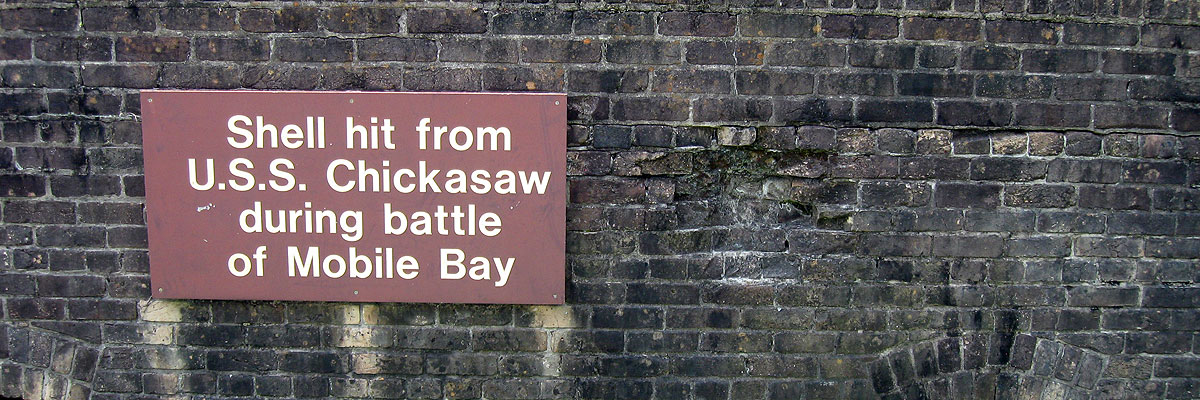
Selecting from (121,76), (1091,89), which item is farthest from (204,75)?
(1091,89)

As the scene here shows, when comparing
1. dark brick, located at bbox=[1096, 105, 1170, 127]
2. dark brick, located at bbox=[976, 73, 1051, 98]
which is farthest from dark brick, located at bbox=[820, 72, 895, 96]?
dark brick, located at bbox=[1096, 105, 1170, 127]

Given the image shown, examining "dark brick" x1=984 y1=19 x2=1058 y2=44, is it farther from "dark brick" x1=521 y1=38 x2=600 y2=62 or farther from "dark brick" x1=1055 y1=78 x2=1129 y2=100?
"dark brick" x1=521 y1=38 x2=600 y2=62

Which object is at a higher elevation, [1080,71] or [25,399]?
[1080,71]

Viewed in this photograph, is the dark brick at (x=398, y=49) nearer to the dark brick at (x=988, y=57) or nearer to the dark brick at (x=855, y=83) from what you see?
the dark brick at (x=855, y=83)

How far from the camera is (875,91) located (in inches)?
89.4

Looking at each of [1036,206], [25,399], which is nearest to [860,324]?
[1036,206]

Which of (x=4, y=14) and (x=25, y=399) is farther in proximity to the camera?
(x=25, y=399)

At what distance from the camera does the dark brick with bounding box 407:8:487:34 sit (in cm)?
221

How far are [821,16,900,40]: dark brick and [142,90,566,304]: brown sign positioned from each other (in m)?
1.07

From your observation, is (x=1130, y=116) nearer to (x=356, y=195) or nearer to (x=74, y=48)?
(x=356, y=195)

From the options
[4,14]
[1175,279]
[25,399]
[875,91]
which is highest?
[4,14]

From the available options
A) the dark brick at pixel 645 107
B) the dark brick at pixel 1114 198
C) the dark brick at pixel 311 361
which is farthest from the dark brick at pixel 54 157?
the dark brick at pixel 1114 198

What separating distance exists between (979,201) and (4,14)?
12.5ft

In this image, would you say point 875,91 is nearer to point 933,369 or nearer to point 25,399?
point 933,369
